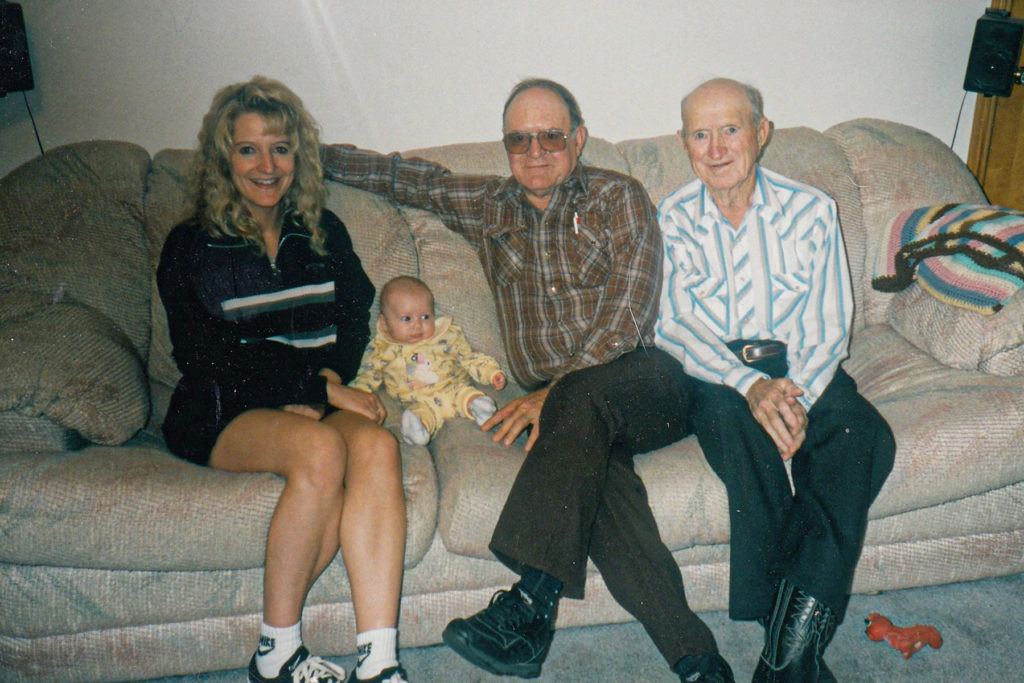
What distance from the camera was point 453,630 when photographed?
1.38 m

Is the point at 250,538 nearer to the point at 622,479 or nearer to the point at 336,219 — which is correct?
the point at 622,479

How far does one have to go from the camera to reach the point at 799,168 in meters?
2.20

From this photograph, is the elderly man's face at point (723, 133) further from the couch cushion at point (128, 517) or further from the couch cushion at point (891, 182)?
the couch cushion at point (128, 517)

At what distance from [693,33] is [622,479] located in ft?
5.55

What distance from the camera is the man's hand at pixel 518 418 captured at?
5.57 feet

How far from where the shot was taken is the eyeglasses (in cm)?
190

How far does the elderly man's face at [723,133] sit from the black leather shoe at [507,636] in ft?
3.62

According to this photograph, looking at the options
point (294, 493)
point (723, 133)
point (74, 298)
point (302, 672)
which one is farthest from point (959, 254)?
point (74, 298)

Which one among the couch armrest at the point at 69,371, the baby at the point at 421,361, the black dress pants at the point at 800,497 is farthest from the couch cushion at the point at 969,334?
the couch armrest at the point at 69,371

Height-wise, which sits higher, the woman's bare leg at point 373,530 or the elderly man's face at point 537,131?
the elderly man's face at point 537,131

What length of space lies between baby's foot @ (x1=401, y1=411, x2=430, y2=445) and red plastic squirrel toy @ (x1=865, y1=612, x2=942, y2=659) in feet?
3.63

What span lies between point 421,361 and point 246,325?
45 cm

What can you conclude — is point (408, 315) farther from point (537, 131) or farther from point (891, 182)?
point (891, 182)

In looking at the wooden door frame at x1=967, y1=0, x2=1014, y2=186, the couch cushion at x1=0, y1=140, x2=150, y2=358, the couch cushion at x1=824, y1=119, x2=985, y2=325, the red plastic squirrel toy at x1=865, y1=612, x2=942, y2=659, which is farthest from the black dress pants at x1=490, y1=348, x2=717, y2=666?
the wooden door frame at x1=967, y1=0, x2=1014, y2=186
